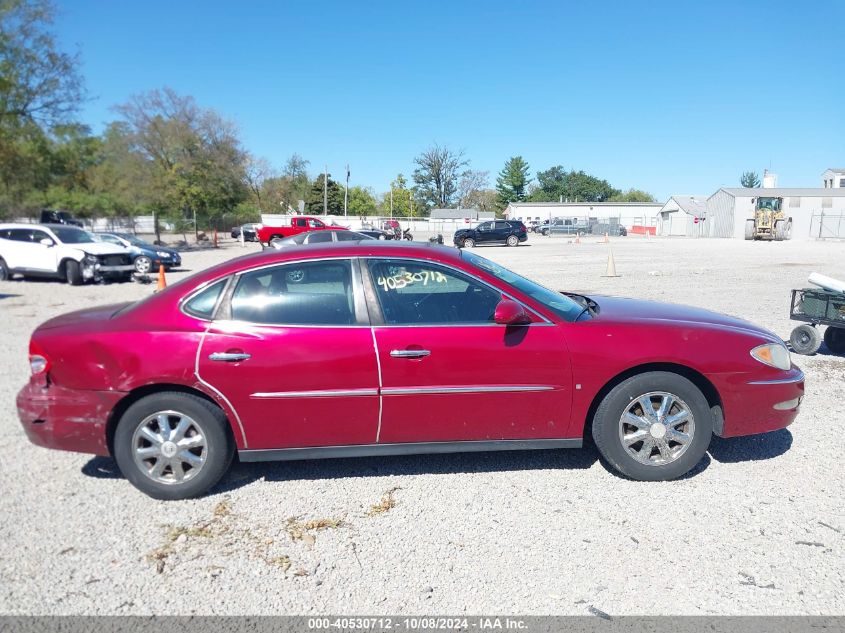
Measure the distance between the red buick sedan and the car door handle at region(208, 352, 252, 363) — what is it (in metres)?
0.01

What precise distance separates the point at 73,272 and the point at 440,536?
15012 millimetres

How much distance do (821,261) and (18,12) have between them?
36.4 meters

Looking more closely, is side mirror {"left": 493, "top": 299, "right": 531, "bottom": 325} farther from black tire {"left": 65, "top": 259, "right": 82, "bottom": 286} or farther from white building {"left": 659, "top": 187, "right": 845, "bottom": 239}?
white building {"left": 659, "top": 187, "right": 845, "bottom": 239}

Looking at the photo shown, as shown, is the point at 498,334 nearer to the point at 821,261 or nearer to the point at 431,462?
the point at 431,462

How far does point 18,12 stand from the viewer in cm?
2719

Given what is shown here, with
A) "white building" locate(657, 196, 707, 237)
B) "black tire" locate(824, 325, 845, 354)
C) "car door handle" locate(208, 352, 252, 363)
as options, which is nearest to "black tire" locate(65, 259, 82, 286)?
"car door handle" locate(208, 352, 252, 363)

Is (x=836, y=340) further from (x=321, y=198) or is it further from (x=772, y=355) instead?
(x=321, y=198)

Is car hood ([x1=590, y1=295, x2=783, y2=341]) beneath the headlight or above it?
above

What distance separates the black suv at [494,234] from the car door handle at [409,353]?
3312 cm

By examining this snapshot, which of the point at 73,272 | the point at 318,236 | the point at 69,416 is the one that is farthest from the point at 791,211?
the point at 69,416

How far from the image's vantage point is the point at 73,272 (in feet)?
49.3

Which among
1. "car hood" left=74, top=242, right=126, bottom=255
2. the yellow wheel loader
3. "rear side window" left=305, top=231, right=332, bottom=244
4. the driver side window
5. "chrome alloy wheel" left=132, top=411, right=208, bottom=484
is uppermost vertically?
the yellow wheel loader

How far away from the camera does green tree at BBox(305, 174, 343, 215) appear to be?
88.3 meters

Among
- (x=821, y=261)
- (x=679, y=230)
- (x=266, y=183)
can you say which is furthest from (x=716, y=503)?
(x=266, y=183)
